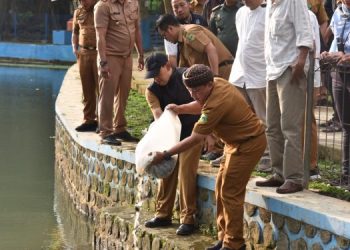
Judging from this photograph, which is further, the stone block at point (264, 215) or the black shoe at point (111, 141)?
the black shoe at point (111, 141)

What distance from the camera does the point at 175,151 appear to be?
236 inches

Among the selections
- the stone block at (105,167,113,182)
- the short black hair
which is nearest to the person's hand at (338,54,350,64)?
the short black hair

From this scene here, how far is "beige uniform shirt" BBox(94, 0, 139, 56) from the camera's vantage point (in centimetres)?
866

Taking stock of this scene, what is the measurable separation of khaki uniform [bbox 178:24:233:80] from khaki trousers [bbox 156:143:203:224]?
44.7 inches

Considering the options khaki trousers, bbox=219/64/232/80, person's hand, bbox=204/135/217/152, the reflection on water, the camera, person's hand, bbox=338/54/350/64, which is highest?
the camera

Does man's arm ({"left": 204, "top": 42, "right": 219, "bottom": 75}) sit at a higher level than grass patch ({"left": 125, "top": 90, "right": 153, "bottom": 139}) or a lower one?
higher

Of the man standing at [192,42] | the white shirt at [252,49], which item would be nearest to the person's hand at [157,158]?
the white shirt at [252,49]

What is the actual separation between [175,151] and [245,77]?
4.63 ft

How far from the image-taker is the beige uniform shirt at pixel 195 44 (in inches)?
294

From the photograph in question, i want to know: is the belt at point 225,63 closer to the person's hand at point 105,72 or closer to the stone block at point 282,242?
the person's hand at point 105,72

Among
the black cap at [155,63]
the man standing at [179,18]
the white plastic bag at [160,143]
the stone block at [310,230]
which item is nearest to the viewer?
the stone block at [310,230]

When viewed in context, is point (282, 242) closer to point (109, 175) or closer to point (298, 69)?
point (298, 69)

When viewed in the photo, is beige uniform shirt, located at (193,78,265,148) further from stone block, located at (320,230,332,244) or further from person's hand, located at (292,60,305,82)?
stone block, located at (320,230,332,244)

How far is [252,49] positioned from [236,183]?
1.62 meters
